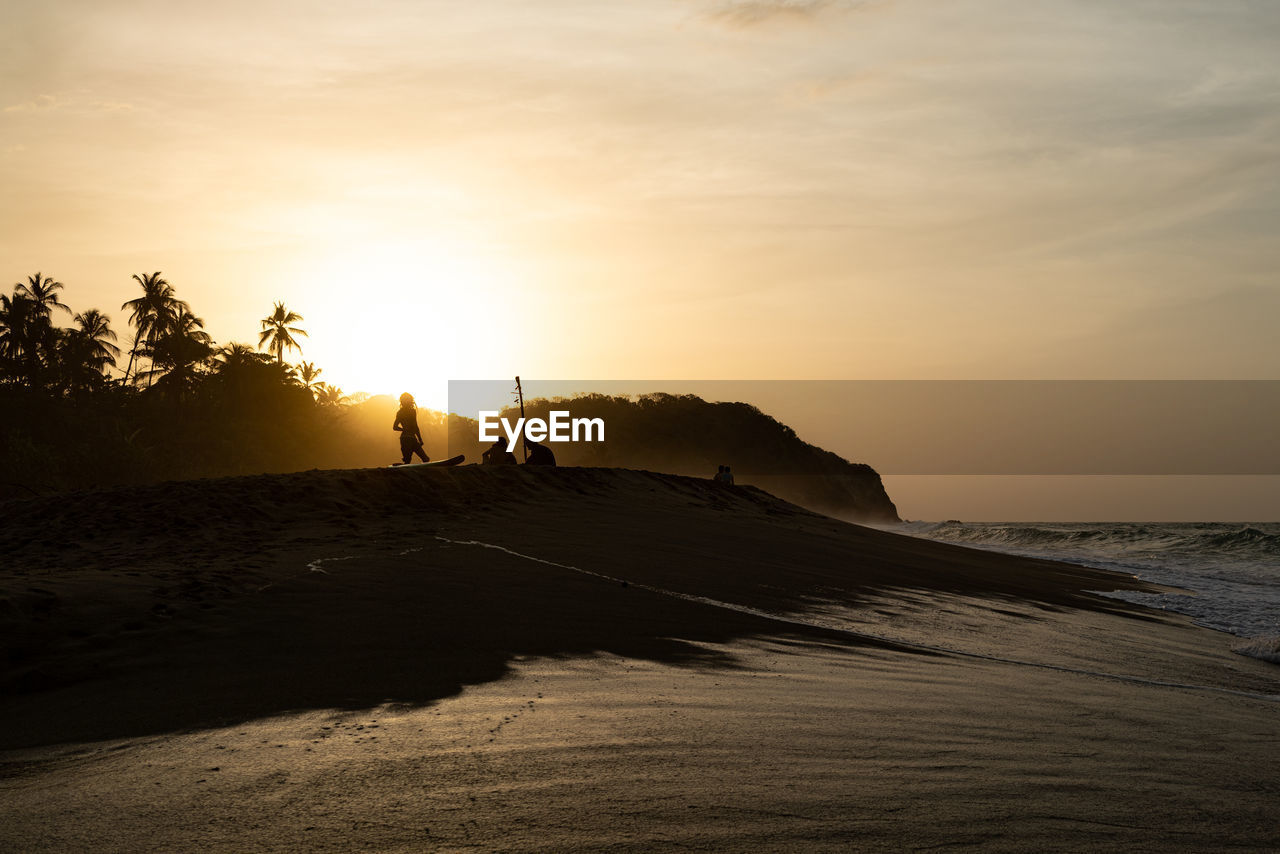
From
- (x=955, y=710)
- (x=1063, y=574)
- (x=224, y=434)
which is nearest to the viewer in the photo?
(x=955, y=710)

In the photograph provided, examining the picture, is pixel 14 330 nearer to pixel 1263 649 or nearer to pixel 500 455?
pixel 500 455

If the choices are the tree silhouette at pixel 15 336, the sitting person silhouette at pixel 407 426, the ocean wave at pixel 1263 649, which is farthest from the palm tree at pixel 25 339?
the ocean wave at pixel 1263 649

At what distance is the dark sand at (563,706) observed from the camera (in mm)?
3312

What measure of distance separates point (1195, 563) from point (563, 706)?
→ 96.7ft

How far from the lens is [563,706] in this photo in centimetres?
498

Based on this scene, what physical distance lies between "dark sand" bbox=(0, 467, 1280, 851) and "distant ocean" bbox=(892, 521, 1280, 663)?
8.78 feet

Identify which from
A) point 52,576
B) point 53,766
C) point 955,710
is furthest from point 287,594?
point 955,710

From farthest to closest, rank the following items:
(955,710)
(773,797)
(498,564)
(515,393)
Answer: (515,393) < (498,564) < (955,710) < (773,797)

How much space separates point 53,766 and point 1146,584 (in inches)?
843

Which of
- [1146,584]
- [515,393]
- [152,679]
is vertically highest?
[515,393]

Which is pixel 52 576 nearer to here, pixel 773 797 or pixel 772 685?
pixel 772 685

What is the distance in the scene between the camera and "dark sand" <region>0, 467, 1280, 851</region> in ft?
10.9

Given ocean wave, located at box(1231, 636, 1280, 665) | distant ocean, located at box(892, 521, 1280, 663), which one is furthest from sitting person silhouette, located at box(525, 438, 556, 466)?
ocean wave, located at box(1231, 636, 1280, 665)

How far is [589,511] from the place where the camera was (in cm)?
1609
